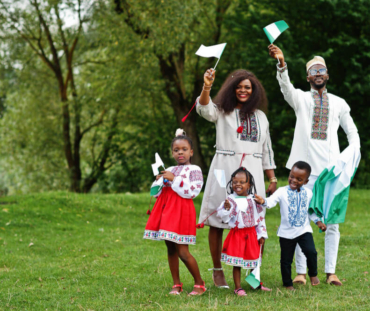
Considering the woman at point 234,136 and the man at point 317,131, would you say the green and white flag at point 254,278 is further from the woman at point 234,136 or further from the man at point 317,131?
the man at point 317,131

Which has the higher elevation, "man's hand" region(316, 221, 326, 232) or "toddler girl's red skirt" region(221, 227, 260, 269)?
"man's hand" region(316, 221, 326, 232)

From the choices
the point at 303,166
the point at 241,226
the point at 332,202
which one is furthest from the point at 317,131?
the point at 241,226

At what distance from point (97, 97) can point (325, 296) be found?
1557 cm

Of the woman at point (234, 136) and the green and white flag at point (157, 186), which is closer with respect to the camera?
the green and white flag at point (157, 186)

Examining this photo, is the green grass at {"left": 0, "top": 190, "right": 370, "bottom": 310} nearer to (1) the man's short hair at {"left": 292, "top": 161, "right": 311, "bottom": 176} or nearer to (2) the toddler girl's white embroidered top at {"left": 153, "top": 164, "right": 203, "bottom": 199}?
(2) the toddler girl's white embroidered top at {"left": 153, "top": 164, "right": 203, "bottom": 199}

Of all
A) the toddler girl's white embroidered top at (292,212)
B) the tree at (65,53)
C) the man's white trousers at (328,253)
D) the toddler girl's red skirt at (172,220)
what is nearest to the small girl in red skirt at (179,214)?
the toddler girl's red skirt at (172,220)

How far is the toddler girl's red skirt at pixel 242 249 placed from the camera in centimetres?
489

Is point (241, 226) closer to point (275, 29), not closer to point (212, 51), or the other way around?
point (212, 51)

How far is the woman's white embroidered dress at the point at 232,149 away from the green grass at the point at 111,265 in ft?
3.13

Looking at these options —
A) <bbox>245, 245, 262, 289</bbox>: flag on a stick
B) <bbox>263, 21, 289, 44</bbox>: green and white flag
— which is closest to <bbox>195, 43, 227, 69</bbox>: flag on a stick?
<bbox>263, 21, 289, 44</bbox>: green and white flag

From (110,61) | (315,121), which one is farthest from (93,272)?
(110,61)

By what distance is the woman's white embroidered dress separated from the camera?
5.23 metres

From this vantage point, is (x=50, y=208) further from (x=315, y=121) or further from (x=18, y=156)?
(x=18, y=156)

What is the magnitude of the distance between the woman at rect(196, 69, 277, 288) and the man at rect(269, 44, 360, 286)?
1.65ft
